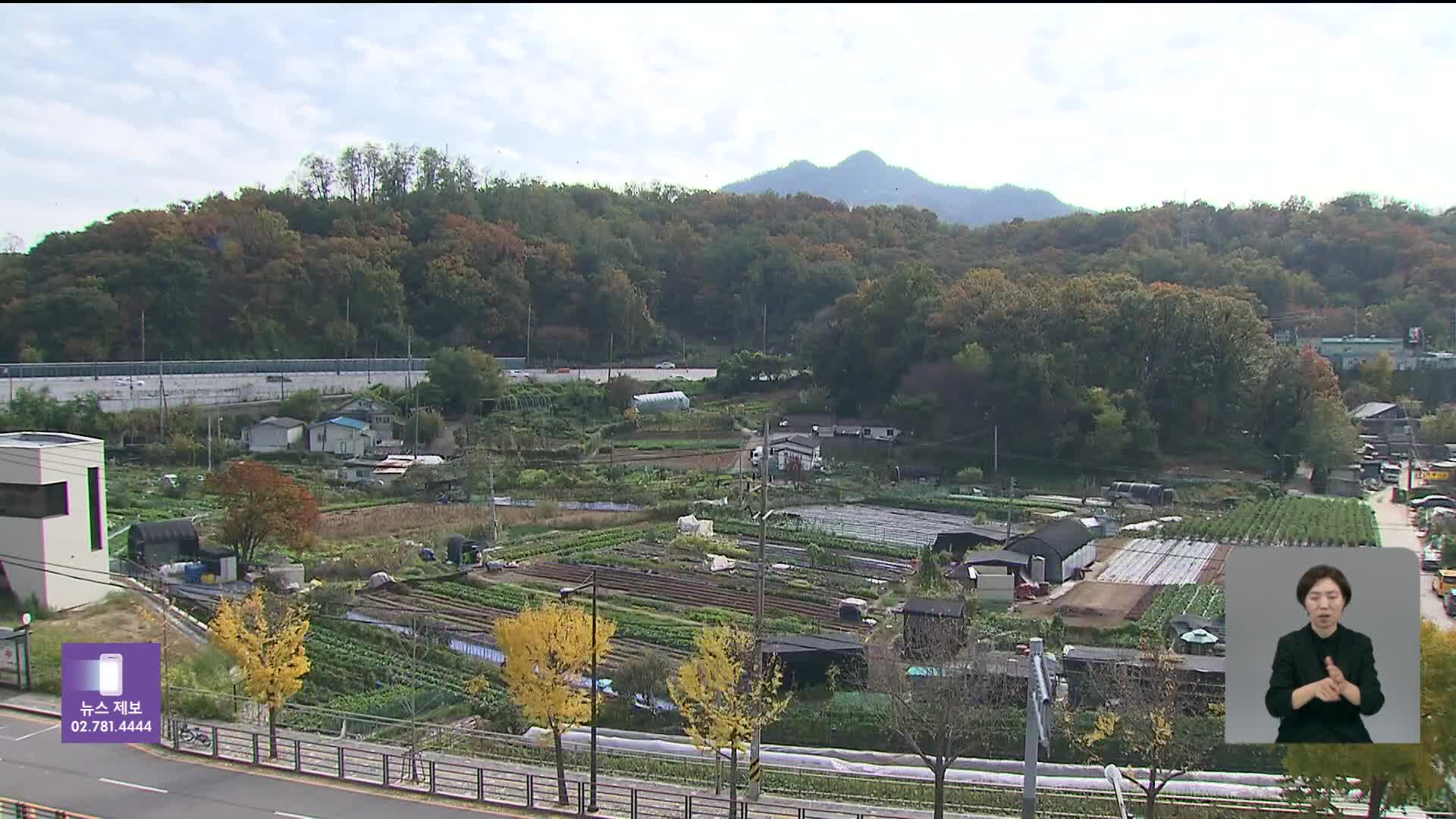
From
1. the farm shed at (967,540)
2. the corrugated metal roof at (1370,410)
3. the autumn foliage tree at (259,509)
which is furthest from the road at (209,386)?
the corrugated metal roof at (1370,410)

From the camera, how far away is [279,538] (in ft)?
43.4

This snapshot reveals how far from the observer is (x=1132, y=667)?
8625 mm

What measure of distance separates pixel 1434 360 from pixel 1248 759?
84.4 feet

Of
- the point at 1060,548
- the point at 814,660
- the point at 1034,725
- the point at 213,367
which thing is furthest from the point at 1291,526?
the point at 213,367

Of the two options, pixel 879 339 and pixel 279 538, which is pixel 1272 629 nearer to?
pixel 279 538

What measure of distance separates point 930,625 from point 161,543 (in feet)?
33.0

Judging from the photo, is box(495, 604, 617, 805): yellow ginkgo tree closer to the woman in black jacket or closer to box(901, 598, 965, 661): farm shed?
box(901, 598, 965, 661): farm shed

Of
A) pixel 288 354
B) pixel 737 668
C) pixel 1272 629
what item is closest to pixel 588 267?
pixel 288 354

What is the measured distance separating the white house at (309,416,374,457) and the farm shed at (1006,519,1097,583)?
15.5m

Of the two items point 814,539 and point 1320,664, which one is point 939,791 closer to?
point 1320,664

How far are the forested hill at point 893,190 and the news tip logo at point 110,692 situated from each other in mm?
117162

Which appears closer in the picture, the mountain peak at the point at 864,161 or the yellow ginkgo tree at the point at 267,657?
the yellow ginkgo tree at the point at 267,657

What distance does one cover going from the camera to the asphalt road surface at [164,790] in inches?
253

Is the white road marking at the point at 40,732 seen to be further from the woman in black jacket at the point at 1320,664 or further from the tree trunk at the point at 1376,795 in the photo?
the tree trunk at the point at 1376,795
